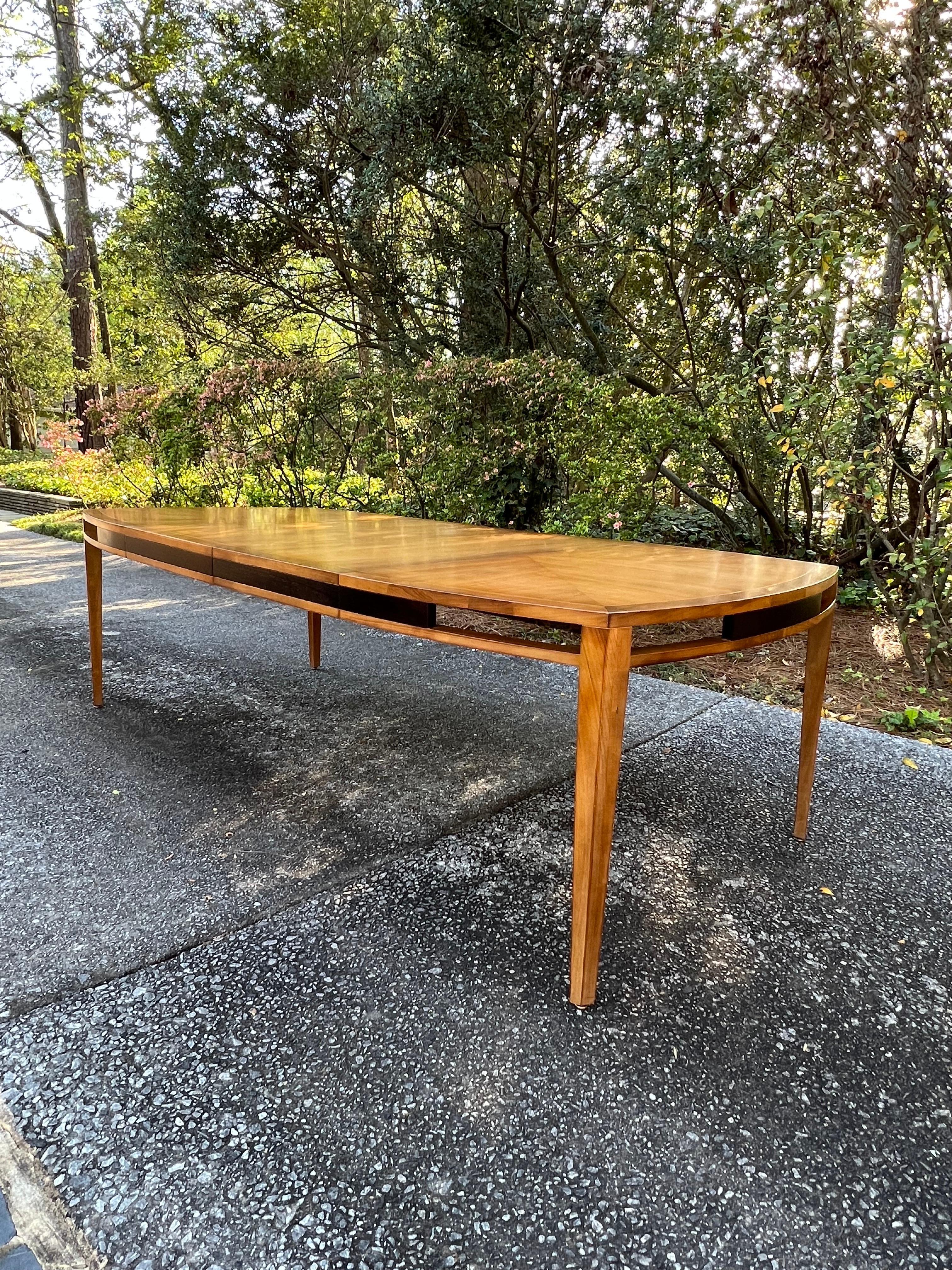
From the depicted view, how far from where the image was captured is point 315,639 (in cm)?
303

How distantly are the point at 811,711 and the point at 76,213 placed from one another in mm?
12447

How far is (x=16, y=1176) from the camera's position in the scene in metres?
0.94

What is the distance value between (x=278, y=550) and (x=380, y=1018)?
106cm

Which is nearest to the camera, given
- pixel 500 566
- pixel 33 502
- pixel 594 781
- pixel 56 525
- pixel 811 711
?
pixel 594 781

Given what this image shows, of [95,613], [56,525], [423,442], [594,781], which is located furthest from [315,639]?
[56,525]

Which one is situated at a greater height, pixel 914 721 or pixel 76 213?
pixel 76 213

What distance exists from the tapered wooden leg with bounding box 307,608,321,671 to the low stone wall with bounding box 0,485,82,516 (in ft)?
21.3

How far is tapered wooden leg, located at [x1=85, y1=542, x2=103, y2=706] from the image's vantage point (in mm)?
2496

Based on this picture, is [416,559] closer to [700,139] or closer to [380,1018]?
[380,1018]

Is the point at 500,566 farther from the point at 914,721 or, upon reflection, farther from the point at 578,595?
the point at 914,721

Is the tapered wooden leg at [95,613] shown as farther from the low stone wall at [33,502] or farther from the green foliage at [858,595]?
the low stone wall at [33,502]

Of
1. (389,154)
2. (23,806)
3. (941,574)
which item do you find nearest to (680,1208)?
(23,806)

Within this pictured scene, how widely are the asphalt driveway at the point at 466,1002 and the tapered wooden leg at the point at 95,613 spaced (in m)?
0.23

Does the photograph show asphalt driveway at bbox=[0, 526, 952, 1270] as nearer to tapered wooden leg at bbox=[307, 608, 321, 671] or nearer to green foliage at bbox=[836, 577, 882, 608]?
tapered wooden leg at bbox=[307, 608, 321, 671]
